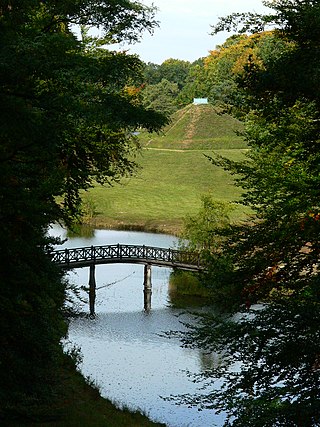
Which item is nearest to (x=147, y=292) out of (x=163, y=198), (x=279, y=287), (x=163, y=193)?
(x=279, y=287)

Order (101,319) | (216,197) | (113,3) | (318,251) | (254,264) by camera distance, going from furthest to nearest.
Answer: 1. (216,197)
2. (101,319)
3. (113,3)
4. (254,264)
5. (318,251)

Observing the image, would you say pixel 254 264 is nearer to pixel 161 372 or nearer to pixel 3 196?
pixel 3 196

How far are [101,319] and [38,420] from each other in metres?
23.5

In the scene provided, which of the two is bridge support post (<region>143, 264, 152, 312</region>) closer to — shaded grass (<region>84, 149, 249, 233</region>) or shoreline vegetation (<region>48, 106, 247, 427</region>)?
shoreline vegetation (<region>48, 106, 247, 427</region>)

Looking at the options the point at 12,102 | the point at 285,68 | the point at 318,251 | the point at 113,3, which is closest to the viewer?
the point at 12,102

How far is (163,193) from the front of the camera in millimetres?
91312

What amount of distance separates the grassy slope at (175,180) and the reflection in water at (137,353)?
19.6 meters

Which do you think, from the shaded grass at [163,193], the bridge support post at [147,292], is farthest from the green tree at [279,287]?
the shaded grass at [163,193]

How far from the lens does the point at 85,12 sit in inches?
723

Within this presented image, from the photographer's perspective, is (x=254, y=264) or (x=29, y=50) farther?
(x=254, y=264)

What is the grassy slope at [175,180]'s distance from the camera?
73.5 metres

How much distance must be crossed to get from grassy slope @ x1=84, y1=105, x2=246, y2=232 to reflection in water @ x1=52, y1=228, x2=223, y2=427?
19631 mm

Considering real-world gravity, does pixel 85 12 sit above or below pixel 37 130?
above

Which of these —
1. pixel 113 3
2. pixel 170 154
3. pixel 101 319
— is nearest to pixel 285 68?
pixel 113 3
